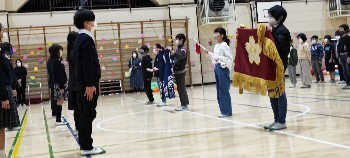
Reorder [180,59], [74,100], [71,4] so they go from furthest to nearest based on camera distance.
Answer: [71,4] < [180,59] < [74,100]

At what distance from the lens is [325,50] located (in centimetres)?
1420

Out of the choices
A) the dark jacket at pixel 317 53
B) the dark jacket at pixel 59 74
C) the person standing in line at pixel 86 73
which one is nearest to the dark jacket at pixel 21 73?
the dark jacket at pixel 59 74

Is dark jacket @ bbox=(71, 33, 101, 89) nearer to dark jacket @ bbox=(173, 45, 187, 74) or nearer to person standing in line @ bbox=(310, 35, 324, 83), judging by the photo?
dark jacket @ bbox=(173, 45, 187, 74)

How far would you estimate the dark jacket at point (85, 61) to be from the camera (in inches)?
188

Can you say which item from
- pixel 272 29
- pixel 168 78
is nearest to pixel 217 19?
pixel 168 78

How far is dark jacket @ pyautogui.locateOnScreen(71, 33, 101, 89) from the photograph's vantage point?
15.7ft

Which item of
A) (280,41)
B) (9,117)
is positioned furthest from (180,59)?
(9,117)

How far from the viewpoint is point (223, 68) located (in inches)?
287

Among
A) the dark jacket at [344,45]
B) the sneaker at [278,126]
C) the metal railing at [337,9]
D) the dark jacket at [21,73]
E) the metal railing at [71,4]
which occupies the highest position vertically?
the metal railing at [71,4]

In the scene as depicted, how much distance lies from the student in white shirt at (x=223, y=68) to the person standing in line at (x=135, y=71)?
10.3m

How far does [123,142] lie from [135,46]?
1304cm

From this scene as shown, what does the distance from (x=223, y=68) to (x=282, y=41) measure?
1.87 metres

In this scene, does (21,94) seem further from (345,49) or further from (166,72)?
(345,49)

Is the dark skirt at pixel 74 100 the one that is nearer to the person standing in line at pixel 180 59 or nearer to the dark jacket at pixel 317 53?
the person standing in line at pixel 180 59
